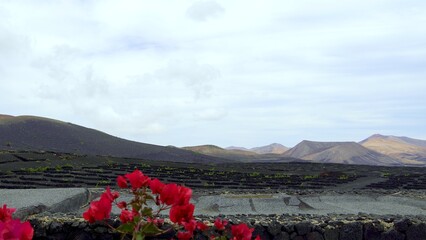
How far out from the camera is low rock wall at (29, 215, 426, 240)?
281 inches

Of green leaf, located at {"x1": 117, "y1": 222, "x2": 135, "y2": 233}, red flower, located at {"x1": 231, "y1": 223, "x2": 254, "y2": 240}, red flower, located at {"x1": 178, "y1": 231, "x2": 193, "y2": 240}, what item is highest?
green leaf, located at {"x1": 117, "y1": 222, "x2": 135, "y2": 233}

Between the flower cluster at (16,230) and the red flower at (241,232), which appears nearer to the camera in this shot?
the flower cluster at (16,230)

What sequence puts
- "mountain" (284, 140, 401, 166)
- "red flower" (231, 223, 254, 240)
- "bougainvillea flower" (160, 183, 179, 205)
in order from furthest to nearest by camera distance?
1. "mountain" (284, 140, 401, 166)
2. "red flower" (231, 223, 254, 240)
3. "bougainvillea flower" (160, 183, 179, 205)

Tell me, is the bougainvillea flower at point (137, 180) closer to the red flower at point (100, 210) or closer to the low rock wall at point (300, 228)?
the red flower at point (100, 210)

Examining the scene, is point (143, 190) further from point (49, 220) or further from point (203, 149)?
point (203, 149)

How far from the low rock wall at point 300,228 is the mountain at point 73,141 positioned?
49409 millimetres

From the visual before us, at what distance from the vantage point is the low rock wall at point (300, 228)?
7.13 meters

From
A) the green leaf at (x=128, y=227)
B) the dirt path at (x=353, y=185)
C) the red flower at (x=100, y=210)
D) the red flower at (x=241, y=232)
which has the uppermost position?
the red flower at (x=100, y=210)

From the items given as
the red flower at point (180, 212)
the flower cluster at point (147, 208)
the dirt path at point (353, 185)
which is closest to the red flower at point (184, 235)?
the flower cluster at point (147, 208)

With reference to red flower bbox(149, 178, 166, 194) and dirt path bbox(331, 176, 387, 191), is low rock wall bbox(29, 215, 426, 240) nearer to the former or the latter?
red flower bbox(149, 178, 166, 194)

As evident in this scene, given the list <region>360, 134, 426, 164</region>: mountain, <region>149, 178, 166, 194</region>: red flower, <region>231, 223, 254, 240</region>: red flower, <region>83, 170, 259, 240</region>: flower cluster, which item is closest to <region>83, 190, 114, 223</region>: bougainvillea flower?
<region>83, 170, 259, 240</region>: flower cluster

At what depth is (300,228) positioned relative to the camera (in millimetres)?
7457

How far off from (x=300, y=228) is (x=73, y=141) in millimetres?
57776

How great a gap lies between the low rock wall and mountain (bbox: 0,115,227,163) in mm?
49409
